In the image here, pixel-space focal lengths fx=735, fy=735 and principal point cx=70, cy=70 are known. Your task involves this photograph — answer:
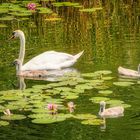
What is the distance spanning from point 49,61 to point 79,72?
3.40ft

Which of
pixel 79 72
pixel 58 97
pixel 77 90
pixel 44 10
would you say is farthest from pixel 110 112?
pixel 44 10

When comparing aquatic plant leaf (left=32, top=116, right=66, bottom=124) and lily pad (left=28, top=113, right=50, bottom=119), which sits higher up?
lily pad (left=28, top=113, right=50, bottom=119)

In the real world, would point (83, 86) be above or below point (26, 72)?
above

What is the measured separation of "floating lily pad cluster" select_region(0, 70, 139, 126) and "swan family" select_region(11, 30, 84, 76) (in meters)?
0.96

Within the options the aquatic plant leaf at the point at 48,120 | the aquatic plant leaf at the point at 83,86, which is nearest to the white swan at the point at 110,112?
the aquatic plant leaf at the point at 48,120

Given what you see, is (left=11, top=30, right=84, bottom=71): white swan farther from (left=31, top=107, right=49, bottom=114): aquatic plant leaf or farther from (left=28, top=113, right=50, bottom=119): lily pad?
(left=28, top=113, right=50, bottom=119): lily pad

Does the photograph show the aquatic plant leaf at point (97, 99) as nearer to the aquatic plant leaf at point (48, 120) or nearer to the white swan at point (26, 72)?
the aquatic plant leaf at point (48, 120)

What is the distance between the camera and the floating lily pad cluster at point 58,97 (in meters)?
10.3

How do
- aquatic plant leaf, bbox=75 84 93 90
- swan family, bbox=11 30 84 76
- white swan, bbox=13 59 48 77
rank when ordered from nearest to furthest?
aquatic plant leaf, bbox=75 84 93 90 < white swan, bbox=13 59 48 77 < swan family, bbox=11 30 84 76

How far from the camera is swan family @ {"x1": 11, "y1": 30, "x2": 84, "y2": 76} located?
44.9 feet

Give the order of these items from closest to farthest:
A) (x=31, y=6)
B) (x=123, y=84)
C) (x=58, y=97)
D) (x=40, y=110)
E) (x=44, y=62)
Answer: (x=40, y=110) < (x=58, y=97) < (x=123, y=84) < (x=44, y=62) < (x=31, y=6)

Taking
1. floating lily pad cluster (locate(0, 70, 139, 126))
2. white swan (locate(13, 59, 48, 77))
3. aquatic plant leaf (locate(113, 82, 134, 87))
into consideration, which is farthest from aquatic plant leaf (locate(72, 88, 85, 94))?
white swan (locate(13, 59, 48, 77))

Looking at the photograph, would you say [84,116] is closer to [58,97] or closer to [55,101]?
[55,101]

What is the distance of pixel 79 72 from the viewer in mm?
13227
